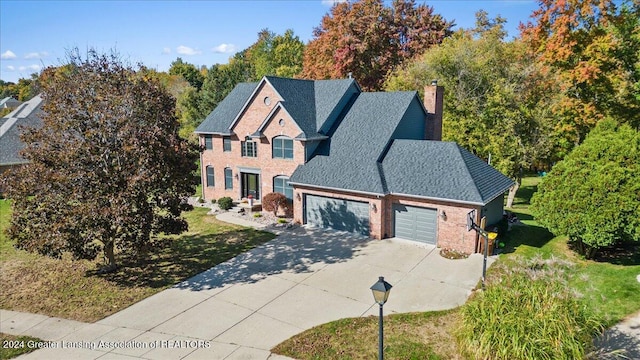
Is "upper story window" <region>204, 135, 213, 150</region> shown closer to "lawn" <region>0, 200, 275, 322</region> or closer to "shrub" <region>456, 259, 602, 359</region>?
"lawn" <region>0, 200, 275, 322</region>

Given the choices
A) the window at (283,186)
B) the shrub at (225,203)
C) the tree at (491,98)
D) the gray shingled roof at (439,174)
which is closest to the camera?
the gray shingled roof at (439,174)

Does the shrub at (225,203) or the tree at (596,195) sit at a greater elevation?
the tree at (596,195)

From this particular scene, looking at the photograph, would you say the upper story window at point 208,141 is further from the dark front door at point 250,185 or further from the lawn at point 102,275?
the lawn at point 102,275

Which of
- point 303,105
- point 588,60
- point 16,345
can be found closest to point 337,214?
point 303,105

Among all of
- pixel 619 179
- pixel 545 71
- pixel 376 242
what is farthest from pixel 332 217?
pixel 545 71

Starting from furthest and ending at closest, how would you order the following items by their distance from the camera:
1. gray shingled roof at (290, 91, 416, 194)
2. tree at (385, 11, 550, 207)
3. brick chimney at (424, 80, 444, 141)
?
brick chimney at (424, 80, 444, 141), tree at (385, 11, 550, 207), gray shingled roof at (290, 91, 416, 194)

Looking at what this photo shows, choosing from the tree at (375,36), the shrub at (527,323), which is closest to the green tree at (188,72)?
the tree at (375,36)

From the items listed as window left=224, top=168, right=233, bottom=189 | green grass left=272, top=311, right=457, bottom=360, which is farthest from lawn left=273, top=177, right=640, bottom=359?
window left=224, top=168, right=233, bottom=189

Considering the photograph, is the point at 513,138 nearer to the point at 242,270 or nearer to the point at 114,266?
the point at 242,270
